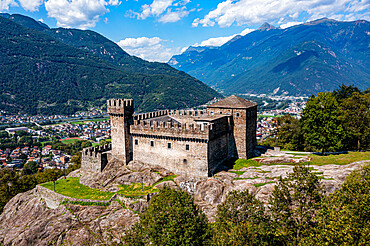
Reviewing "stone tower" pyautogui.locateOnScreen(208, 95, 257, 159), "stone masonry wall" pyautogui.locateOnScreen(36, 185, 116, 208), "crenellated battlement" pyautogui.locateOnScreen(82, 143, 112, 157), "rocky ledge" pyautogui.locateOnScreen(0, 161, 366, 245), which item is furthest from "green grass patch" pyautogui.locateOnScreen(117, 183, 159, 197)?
"stone tower" pyautogui.locateOnScreen(208, 95, 257, 159)

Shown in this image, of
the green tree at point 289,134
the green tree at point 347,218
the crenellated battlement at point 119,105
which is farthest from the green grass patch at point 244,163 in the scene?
the crenellated battlement at point 119,105

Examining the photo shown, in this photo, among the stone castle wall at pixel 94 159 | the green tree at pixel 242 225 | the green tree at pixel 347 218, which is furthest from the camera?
the stone castle wall at pixel 94 159

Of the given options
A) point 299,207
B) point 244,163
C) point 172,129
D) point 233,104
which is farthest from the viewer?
point 233,104

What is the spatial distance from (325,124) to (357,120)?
8650mm

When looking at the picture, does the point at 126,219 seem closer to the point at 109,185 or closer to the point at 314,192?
the point at 109,185

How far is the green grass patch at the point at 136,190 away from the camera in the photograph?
40250 millimetres

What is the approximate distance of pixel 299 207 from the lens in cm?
2667

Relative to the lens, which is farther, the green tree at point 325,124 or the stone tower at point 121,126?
the stone tower at point 121,126

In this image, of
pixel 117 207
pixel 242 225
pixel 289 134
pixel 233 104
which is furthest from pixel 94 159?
pixel 289 134

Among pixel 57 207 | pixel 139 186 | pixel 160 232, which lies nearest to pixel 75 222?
pixel 57 207

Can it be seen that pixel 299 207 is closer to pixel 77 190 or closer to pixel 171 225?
pixel 171 225

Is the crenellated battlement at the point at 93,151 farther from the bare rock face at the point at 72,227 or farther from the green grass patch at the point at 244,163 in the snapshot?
the green grass patch at the point at 244,163

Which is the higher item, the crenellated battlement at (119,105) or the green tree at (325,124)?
the crenellated battlement at (119,105)

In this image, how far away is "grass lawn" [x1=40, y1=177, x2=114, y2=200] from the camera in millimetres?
42312
